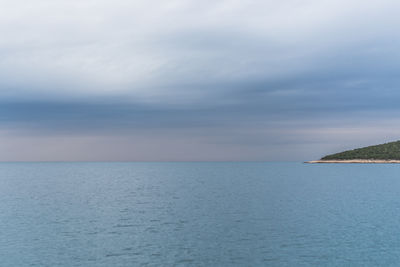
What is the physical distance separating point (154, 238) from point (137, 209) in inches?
1020

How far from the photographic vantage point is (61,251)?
3862 cm

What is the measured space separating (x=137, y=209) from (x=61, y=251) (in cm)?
3044

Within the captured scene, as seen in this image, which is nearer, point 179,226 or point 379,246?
point 379,246

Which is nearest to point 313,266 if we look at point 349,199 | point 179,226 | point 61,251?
point 179,226

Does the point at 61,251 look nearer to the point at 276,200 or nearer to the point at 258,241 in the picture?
the point at 258,241

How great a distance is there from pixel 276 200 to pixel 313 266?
49.1 metres

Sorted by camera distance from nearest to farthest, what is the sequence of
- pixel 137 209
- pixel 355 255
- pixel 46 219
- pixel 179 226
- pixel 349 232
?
pixel 355 255 < pixel 349 232 < pixel 179 226 < pixel 46 219 < pixel 137 209

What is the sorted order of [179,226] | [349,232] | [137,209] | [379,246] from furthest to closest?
[137,209], [179,226], [349,232], [379,246]

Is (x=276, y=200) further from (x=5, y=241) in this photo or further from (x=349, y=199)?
(x=5, y=241)

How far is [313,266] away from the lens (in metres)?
33.3

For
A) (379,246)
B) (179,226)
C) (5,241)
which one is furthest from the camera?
(179,226)

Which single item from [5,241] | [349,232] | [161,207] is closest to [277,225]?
[349,232]

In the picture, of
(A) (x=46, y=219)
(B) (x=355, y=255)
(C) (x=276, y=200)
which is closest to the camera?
(B) (x=355, y=255)

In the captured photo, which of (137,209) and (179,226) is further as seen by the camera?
(137,209)
